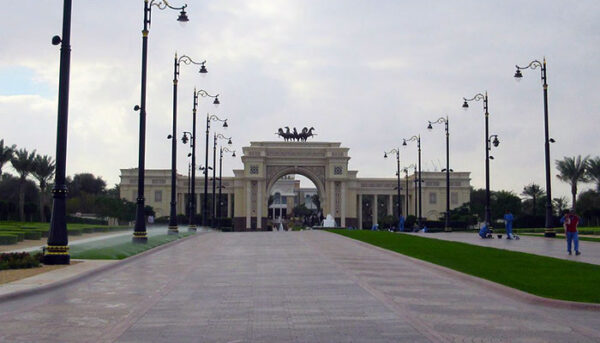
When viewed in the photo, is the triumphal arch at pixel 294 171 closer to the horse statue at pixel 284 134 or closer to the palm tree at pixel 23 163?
the horse statue at pixel 284 134

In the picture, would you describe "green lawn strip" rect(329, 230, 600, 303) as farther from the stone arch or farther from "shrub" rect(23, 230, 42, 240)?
the stone arch

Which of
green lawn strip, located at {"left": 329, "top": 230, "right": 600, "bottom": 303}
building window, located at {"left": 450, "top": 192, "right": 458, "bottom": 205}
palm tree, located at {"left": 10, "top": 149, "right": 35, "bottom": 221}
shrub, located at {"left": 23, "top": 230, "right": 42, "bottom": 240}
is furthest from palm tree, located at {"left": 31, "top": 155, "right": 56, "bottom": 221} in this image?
building window, located at {"left": 450, "top": 192, "right": 458, "bottom": 205}

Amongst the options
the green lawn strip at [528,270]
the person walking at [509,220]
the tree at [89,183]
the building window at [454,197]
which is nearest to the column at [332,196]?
the building window at [454,197]

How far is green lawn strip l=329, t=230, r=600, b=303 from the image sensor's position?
41.2ft

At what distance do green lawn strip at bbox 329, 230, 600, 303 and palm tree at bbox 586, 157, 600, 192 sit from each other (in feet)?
168

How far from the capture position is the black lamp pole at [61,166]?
17594 mm

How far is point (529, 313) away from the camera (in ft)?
34.9

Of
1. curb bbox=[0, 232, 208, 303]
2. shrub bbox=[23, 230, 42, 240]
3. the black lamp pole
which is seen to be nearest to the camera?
curb bbox=[0, 232, 208, 303]

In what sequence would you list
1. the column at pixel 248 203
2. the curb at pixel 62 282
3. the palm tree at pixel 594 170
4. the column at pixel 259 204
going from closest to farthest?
the curb at pixel 62 282 < the palm tree at pixel 594 170 < the column at pixel 248 203 < the column at pixel 259 204

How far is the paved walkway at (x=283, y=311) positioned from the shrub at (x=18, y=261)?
6.70ft

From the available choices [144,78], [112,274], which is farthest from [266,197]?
[112,274]

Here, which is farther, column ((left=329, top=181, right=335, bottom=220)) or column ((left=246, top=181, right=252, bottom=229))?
column ((left=246, top=181, right=252, bottom=229))

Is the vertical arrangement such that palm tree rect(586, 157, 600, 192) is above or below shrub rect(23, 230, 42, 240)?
above

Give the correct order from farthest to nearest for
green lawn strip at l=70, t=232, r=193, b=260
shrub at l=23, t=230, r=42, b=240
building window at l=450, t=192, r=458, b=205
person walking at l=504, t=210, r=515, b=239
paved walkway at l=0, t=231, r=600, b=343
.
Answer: building window at l=450, t=192, r=458, b=205
person walking at l=504, t=210, r=515, b=239
shrub at l=23, t=230, r=42, b=240
green lawn strip at l=70, t=232, r=193, b=260
paved walkway at l=0, t=231, r=600, b=343
